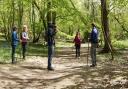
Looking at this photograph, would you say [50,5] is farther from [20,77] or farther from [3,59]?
[20,77]

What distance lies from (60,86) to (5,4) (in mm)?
38824

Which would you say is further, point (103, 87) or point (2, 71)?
point (2, 71)

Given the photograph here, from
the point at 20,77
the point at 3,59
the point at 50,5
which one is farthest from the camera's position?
the point at 50,5

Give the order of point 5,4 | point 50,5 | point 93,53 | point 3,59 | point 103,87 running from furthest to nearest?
point 5,4
point 50,5
point 3,59
point 93,53
point 103,87

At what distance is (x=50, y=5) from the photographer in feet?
127

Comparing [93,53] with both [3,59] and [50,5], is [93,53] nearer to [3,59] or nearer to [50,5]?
[3,59]

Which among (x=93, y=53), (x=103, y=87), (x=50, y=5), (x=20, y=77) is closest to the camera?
(x=103, y=87)

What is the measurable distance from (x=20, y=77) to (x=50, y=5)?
23678 mm

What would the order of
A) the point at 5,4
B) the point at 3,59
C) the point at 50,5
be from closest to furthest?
the point at 3,59 → the point at 50,5 → the point at 5,4

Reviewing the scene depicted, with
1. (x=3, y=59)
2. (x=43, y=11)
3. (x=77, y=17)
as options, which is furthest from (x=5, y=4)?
(x=3, y=59)

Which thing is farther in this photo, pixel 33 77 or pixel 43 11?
pixel 43 11

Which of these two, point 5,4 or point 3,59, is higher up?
point 5,4

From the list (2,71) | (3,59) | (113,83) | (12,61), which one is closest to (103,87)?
(113,83)

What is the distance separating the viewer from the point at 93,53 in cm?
1962
